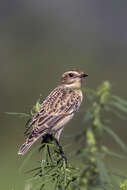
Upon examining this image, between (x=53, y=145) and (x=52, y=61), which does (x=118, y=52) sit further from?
(x=53, y=145)

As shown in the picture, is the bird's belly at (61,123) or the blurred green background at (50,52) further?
the blurred green background at (50,52)

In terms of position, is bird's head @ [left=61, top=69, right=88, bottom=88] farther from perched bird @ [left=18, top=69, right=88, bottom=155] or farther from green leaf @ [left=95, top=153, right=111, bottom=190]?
green leaf @ [left=95, top=153, right=111, bottom=190]

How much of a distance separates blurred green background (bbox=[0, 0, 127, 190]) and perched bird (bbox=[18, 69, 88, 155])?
11.0 feet

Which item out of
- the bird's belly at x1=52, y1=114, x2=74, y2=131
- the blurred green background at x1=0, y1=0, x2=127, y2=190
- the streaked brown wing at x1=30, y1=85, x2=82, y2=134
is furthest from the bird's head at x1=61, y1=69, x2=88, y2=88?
the blurred green background at x1=0, y1=0, x2=127, y2=190

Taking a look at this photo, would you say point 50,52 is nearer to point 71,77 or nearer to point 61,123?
point 71,77

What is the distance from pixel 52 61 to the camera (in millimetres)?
23844

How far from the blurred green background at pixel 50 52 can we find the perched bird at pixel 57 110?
3342mm

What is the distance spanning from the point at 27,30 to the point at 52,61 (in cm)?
463

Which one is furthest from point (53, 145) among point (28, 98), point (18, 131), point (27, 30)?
point (27, 30)

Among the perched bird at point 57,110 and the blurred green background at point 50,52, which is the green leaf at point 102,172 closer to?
the perched bird at point 57,110

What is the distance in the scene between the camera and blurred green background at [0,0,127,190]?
55.2ft

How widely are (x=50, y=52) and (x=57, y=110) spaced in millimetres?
18202

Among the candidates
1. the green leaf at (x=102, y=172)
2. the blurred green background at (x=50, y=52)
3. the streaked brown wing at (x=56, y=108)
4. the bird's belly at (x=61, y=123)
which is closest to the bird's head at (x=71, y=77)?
the streaked brown wing at (x=56, y=108)

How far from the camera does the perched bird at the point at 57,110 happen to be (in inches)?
248
